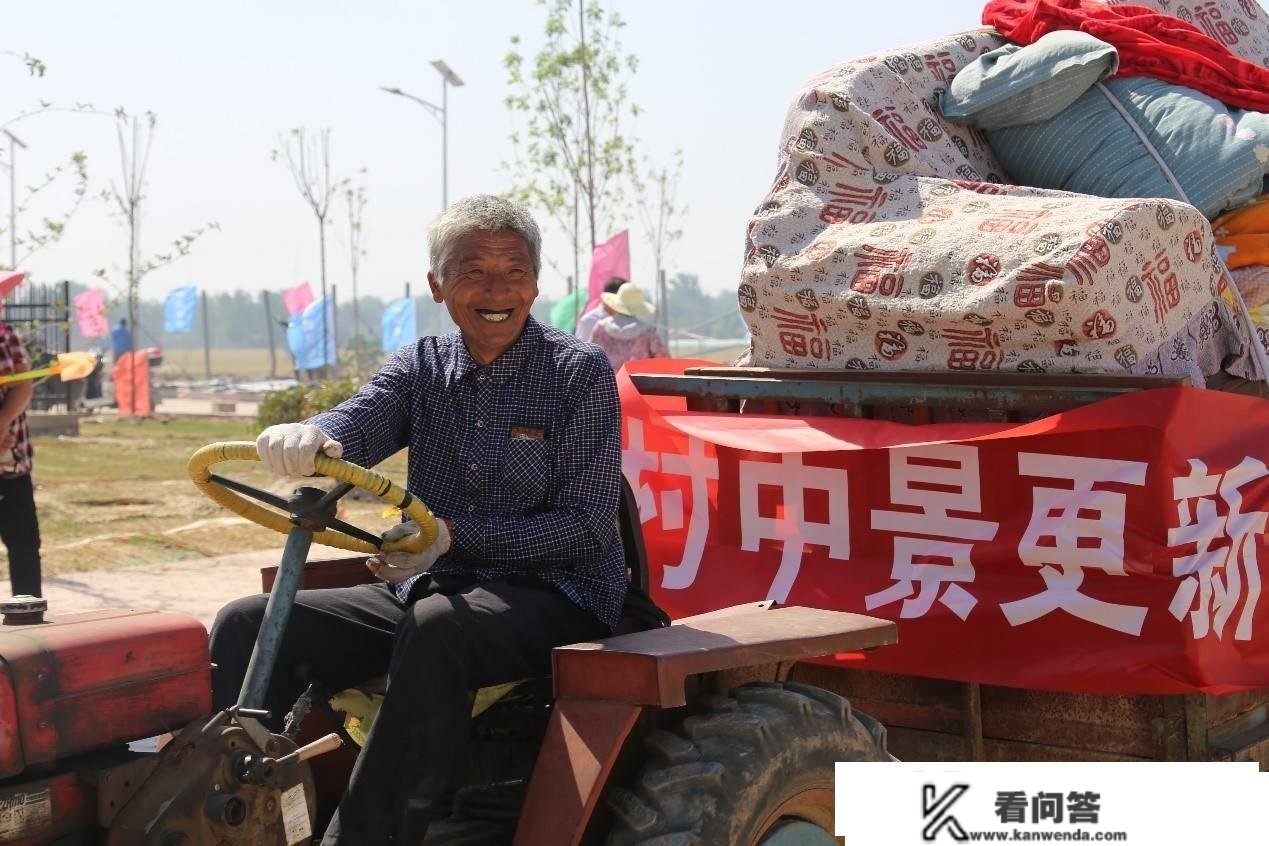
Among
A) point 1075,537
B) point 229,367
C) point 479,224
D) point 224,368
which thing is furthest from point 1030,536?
point 229,367

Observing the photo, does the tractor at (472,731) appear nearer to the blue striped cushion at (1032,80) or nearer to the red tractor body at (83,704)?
the red tractor body at (83,704)

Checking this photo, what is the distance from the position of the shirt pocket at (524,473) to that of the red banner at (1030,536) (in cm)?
117

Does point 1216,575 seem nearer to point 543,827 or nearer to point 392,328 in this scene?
point 543,827

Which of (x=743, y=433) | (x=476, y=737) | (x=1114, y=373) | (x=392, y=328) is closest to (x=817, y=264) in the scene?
(x=743, y=433)

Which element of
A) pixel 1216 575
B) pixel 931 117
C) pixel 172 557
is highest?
pixel 931 117

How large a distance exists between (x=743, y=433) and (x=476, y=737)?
4.79 feet

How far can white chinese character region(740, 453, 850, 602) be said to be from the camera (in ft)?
13.9

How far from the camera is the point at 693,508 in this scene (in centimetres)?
461

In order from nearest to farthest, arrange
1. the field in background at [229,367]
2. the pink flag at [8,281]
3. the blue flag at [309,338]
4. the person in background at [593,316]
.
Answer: the pink flag at [8,281], the person in background at [593,316], the blue flag at [309,338], the field in background at [229,367]

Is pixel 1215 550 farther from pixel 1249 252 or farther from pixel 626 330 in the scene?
pixel 626 330

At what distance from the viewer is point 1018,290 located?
384 cm

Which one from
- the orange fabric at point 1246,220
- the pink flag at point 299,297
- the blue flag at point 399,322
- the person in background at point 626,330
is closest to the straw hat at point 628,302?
the person in background at point 626,330

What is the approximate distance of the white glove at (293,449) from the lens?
2820 millimetres

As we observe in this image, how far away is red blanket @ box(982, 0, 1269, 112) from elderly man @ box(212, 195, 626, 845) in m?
2.29
